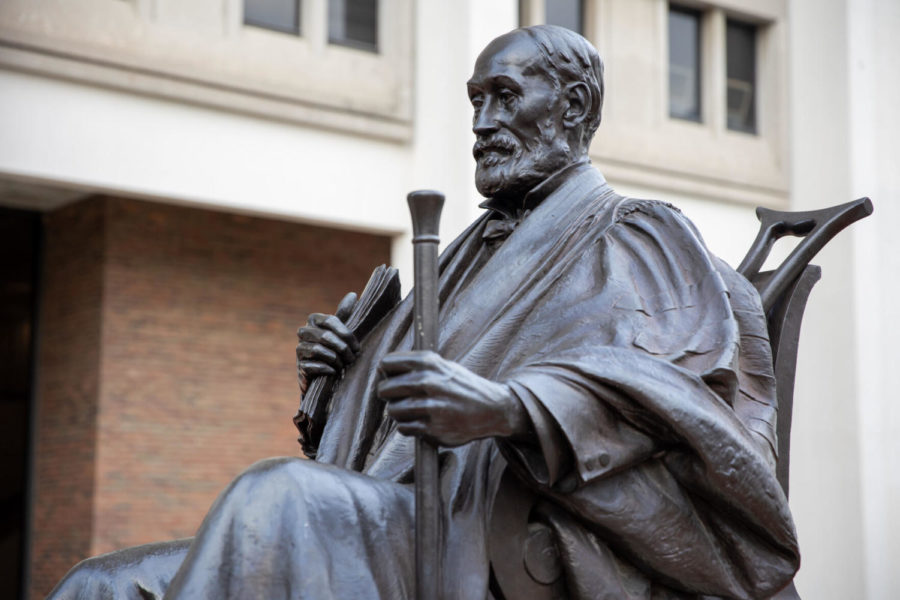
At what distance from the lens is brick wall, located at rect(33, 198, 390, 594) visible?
13.1 m

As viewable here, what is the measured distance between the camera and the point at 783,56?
1602 centimetres

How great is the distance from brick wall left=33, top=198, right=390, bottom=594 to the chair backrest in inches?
402

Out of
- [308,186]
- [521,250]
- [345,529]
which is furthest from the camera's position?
[308,186]

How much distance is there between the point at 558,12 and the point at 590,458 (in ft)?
40.6

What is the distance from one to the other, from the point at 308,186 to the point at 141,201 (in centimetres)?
203

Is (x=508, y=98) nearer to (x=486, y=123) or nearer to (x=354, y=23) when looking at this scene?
(x=486, y=123)

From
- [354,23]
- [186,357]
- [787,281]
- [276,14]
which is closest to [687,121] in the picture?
[354,23]

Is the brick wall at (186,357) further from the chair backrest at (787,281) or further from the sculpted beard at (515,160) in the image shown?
the sculpted beard at (515,160)

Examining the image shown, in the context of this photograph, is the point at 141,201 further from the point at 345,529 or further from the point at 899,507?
the point at 345,529

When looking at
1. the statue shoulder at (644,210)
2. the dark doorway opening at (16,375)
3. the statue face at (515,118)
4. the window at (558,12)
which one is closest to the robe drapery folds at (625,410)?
the statue shoulder at (644,210)

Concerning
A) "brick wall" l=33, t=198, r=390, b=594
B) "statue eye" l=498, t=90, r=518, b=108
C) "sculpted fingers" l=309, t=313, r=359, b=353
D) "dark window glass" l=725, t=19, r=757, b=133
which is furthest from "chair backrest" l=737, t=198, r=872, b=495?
"dark window glass" l=725, t=19, r=757, b=133

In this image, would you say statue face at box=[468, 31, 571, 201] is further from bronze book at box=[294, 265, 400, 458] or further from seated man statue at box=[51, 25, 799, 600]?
bronze book at box=[294, 265, 400, 458]

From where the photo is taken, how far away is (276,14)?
42.0 feet

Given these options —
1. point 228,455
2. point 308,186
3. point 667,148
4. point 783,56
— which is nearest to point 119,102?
point 308,186
